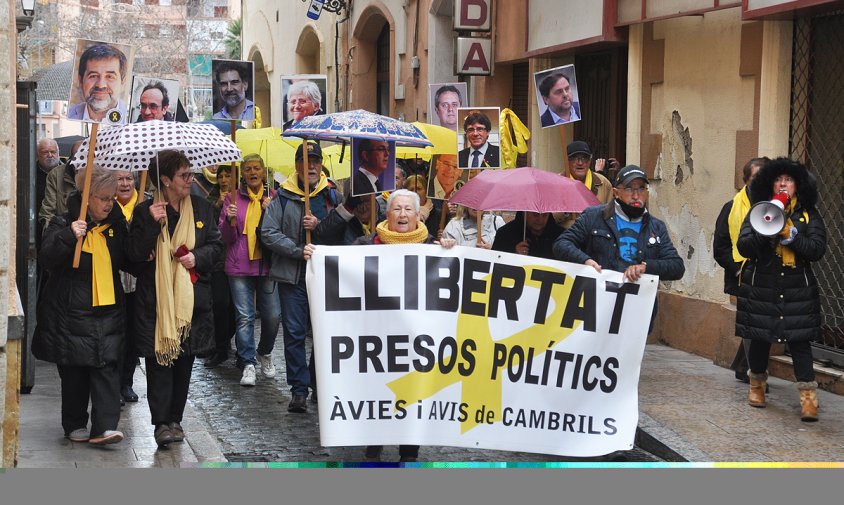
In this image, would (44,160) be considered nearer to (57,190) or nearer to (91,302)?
(57,190)

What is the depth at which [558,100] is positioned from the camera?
33.8 feet

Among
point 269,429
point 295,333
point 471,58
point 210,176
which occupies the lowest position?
point 269,429

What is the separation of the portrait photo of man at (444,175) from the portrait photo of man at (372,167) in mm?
1849

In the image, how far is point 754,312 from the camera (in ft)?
27.8

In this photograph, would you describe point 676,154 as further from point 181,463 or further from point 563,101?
point 181,463

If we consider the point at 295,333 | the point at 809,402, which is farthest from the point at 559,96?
the point at 809,402

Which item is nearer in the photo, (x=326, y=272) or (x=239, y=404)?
(x=326, y=272)

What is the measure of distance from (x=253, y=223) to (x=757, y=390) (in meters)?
4.21

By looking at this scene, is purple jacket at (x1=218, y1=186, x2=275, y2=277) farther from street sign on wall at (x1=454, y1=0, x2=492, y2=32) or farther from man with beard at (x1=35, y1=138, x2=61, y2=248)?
street sign on wall at (x1=454, y1=0, x2=492, y2=32)

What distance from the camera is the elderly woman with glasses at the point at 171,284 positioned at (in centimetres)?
743

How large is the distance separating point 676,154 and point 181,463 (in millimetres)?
6332

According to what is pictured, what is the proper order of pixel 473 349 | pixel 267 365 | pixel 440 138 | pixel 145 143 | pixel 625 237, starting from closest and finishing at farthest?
pixel 473 349
pixel 145 143
pixel 625 237
pixel 267 365
pixel 440 138

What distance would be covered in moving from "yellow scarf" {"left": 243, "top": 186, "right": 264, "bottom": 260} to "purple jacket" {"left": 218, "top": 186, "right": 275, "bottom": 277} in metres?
0.03

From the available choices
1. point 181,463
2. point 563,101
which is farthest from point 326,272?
point 563,101
